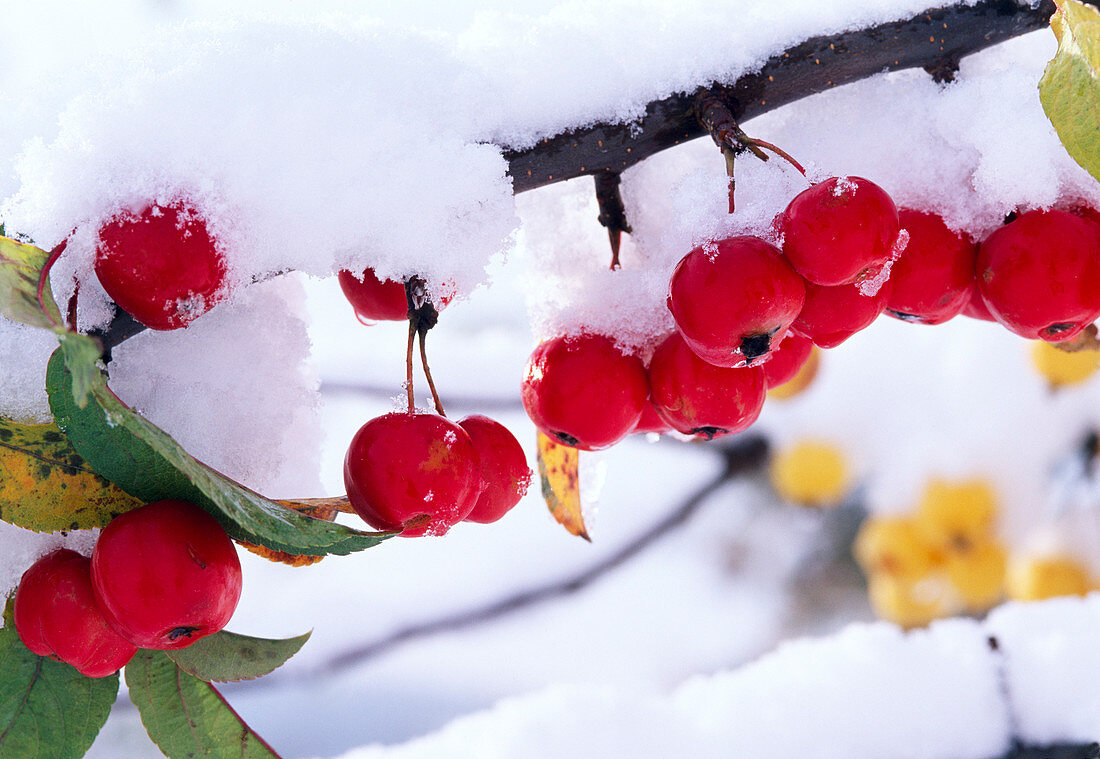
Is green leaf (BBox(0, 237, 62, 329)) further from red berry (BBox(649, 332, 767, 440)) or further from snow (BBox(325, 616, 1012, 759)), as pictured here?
snow (BBox(325, 616, 1012, 759))

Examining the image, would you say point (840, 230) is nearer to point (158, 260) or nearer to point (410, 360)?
point (410, 360)

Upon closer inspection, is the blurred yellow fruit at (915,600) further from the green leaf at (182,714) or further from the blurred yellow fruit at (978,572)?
the green leaf at (182,714)

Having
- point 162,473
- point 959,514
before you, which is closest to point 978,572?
point 959,514

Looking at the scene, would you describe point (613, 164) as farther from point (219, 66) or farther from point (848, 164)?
point (219, 66)

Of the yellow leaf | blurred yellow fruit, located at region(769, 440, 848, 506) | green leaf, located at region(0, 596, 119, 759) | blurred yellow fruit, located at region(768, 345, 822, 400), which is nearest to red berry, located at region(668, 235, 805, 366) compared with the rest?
the yellow leaf

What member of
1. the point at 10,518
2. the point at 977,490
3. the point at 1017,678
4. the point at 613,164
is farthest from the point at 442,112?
the point at 977,490

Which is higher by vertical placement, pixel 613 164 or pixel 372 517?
pixel 613 164

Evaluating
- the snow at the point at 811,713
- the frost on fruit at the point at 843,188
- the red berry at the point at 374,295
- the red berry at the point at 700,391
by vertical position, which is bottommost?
the snow at the point at 811,713

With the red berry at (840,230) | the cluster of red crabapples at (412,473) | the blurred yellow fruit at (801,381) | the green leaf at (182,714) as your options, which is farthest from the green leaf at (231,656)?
the blurred yellow fruit at (801,381)
